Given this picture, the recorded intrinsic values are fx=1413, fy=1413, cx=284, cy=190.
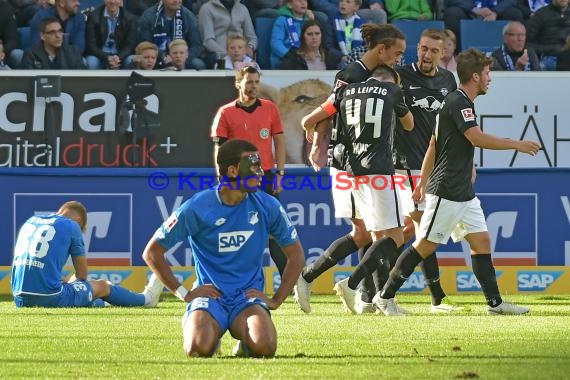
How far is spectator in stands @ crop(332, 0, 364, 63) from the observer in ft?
63.9

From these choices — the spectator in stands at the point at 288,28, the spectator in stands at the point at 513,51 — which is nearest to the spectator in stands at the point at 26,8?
the spectator in stands at the point at 288,28

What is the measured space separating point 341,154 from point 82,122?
20.1 feet

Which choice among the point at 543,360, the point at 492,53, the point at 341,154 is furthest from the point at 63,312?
the point at 492,53

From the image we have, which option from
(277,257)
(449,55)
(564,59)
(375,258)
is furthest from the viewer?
(564,59)

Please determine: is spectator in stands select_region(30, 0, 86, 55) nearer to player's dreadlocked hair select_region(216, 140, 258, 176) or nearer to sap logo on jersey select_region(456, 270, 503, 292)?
sap logo on jersey select_region(456, 270, 503, 292)

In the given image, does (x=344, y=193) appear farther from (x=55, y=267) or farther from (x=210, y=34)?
(x=210, y=34)

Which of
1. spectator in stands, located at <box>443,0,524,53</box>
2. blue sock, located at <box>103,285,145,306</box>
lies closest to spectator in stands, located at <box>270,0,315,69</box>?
spectator in stands, located at <box>443,0,524,53</box>

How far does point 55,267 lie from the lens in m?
12.6

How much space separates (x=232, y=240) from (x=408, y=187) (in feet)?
14.9

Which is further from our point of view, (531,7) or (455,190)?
(531,7)

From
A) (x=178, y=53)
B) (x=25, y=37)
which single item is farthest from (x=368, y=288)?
(x=25, y=37)

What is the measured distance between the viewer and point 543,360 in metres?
8.14

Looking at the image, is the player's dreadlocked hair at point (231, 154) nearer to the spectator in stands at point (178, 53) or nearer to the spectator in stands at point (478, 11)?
the spectator in stands at point (178, 53)

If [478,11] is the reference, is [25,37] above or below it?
below
